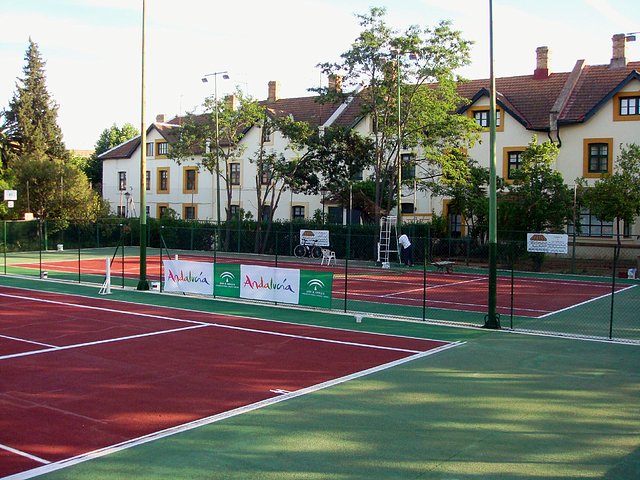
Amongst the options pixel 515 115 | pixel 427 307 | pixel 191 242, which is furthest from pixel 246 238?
pixel 427 307

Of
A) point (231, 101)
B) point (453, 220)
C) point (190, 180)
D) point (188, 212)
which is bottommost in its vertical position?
point (453, 220)

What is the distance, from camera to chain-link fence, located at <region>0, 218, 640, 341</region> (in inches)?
800

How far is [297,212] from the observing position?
54.6 m

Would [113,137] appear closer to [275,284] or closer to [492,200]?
[275,284]

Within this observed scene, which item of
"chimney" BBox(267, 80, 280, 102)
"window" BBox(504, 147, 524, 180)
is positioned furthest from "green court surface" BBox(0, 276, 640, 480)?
"chimney" BBox(267, 80, 280, 102)

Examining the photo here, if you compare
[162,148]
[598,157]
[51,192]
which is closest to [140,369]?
[598,157]

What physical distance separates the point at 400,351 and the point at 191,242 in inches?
1363

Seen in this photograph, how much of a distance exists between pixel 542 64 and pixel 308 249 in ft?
66.2

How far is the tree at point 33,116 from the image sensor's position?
67.9 meters

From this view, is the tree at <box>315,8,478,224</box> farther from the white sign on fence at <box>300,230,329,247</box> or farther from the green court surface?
the green court surface

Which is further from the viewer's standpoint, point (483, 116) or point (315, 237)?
point (483, 116)

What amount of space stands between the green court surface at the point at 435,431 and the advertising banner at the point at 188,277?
34.3ft


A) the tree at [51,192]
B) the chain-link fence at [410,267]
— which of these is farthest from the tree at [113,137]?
the chain-link fence at [410,267]

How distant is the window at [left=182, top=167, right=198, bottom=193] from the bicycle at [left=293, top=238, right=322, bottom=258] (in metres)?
20.5
